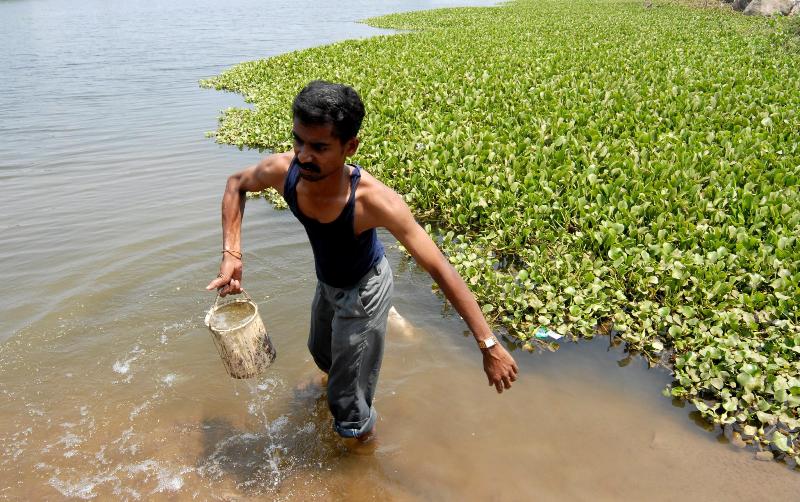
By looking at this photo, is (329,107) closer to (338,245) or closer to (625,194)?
(338,245)

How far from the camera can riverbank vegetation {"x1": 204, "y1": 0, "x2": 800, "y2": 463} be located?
3.91m

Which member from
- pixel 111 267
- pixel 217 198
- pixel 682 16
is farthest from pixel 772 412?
pixel 682 16

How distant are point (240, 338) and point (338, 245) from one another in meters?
0.75

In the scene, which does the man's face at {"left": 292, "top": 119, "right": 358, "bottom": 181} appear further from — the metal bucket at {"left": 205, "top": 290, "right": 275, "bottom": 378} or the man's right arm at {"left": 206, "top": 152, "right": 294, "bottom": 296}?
the metal bucket at {"left": 205, "top": 290, "right": 275, "bottom": 378}

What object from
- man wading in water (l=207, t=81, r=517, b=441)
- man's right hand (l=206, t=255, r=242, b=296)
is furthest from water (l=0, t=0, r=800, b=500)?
man's right hand (l=206, t=255, r=242, b=296)

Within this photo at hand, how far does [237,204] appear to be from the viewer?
9.52 feet

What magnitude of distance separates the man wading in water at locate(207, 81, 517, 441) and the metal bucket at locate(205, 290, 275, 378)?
19 centimetres

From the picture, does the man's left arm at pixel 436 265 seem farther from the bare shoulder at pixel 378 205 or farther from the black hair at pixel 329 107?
the black hair at pixel 329 107

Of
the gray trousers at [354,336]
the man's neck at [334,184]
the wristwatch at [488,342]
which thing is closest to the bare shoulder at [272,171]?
the man's neck at [334,184]

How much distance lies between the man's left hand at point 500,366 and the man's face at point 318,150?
39.3 inches

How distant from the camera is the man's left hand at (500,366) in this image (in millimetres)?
2414

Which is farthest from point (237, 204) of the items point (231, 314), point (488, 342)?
point (488, 342)

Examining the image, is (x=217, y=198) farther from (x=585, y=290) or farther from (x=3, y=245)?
(x=585, y=290)

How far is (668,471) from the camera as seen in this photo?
3.11 meters
